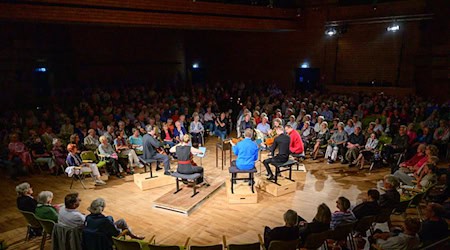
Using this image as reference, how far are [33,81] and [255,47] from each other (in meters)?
10.8

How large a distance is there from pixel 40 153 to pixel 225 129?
4.90 m

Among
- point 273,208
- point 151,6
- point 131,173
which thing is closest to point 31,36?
point 151,6

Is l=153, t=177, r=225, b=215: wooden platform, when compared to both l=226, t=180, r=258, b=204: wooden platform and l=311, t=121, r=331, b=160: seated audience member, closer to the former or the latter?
l=226, t=180, r=258, b=204: wooden platform

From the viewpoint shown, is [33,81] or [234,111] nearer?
[234,111]

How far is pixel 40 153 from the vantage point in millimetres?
8008

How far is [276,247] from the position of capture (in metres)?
3.77

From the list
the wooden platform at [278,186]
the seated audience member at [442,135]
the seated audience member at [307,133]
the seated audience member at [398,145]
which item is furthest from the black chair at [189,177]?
the seated audience member at [442,135]

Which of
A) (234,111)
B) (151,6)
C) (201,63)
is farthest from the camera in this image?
(201,63)

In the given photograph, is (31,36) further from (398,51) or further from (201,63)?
(398,51)

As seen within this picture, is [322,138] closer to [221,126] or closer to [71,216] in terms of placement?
[221,126]

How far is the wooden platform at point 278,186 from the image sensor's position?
21.5 ft

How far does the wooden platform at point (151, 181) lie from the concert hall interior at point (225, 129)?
0.10 feet

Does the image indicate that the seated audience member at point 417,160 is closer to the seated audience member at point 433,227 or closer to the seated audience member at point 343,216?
the seated audience member at point 433,227

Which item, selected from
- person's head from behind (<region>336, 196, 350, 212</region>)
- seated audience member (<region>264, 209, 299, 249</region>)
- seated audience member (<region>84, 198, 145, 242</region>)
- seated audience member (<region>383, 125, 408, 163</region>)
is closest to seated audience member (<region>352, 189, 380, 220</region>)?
person's head from behind (<region>336, 196, 350, 212</region>)
